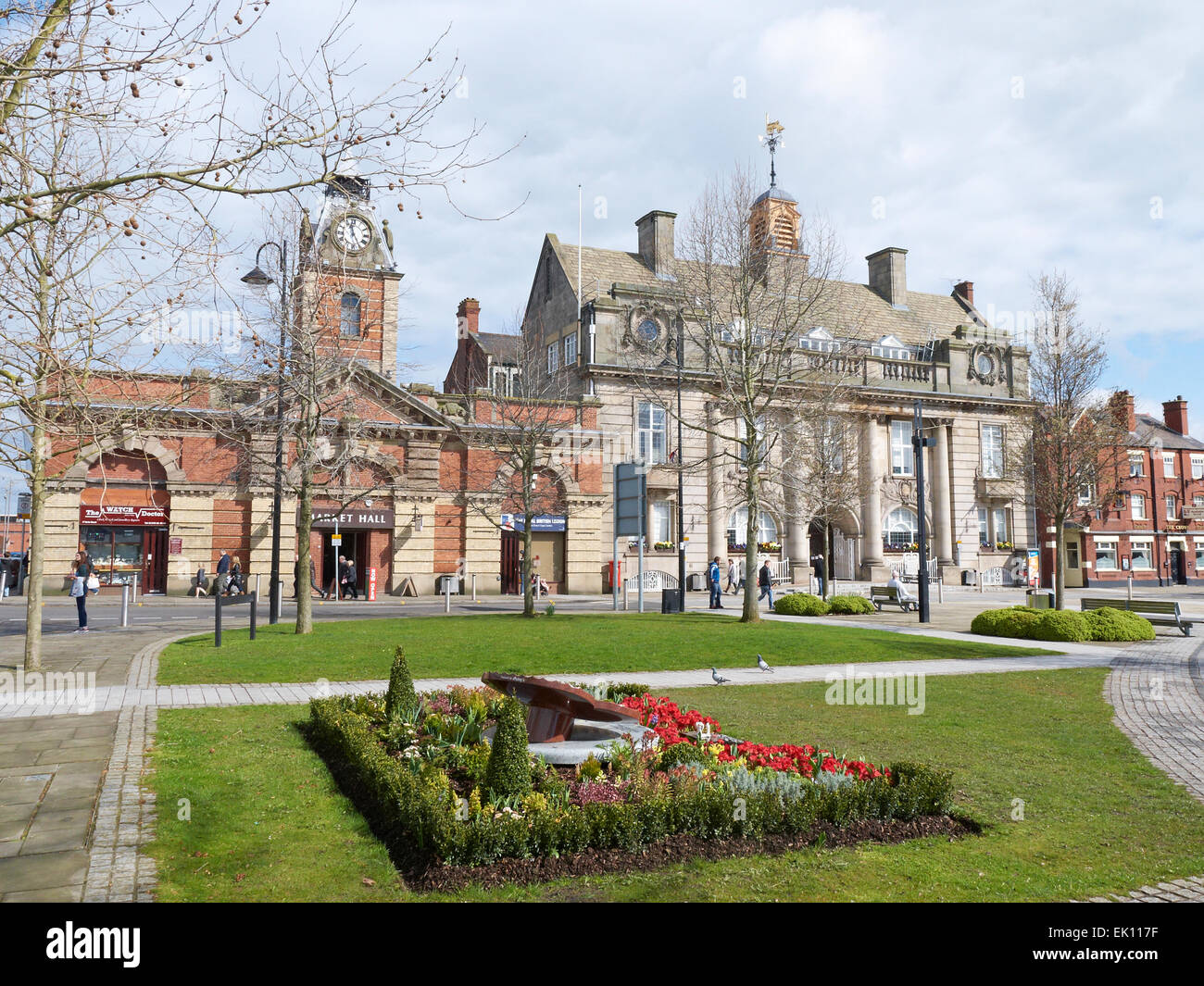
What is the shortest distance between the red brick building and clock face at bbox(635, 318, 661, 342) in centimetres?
3048

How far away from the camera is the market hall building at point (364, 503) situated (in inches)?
1262

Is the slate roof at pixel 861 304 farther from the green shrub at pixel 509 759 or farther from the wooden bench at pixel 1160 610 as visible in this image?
the green shrub at pixel 509 759

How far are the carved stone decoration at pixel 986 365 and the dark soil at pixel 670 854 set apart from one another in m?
49.5

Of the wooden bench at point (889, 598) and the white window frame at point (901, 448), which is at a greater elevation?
the white window frame at point (901, 448)

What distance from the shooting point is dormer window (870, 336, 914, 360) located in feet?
164

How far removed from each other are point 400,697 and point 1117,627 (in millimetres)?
17575

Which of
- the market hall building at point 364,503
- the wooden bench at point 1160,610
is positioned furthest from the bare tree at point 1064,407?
the market hall building at point 364,503

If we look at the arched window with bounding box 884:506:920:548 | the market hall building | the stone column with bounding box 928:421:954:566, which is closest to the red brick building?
the stone column with bounding box 928:421:954:566

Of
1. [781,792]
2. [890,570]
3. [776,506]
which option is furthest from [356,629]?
[890,570]

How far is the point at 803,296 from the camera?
26594 millimetres

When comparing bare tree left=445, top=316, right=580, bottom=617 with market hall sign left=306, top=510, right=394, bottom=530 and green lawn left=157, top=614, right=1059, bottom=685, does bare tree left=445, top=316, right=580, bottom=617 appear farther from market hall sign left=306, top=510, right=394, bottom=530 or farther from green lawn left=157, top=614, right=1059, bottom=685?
green lawn left=157, top=614, right=1059, bottom=685

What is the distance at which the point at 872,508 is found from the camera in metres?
46.9

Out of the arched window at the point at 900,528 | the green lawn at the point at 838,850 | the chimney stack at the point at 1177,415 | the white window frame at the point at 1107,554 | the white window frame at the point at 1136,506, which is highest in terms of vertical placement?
the chimney stack at the point at 1177,415
